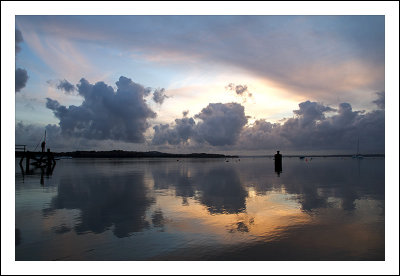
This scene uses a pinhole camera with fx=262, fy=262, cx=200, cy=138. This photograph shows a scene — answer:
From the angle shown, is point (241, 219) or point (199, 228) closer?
point (199, 228)

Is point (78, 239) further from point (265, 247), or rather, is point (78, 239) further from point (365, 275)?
point (365, 275)

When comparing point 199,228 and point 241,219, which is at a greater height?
point 199,228

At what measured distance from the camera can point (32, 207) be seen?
19.4m

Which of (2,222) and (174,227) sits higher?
(2,222)

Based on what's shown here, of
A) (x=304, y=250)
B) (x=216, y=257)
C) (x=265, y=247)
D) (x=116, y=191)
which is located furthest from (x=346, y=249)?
(x=116, y=191)

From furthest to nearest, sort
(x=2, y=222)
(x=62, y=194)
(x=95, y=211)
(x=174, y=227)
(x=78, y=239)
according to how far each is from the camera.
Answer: (x=62, y=194) < (x=95, y=211) < (x=174, y=227) < (x=78, y=239) < (x=2, y=222)

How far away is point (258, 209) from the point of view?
18891mm

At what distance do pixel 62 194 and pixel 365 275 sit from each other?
83.0 ft

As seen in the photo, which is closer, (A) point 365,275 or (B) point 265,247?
(A) point 365,275

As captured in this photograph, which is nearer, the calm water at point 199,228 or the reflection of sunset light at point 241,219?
the calm water at point 199,228

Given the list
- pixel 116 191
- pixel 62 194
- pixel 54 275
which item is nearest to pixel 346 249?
pixel 54 275

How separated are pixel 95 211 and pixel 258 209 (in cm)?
1156

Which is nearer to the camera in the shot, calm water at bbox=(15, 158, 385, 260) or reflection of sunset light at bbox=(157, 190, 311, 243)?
calm water at bbox=(15, 158, 385, 260)

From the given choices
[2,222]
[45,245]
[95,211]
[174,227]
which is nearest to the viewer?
[2,222]
